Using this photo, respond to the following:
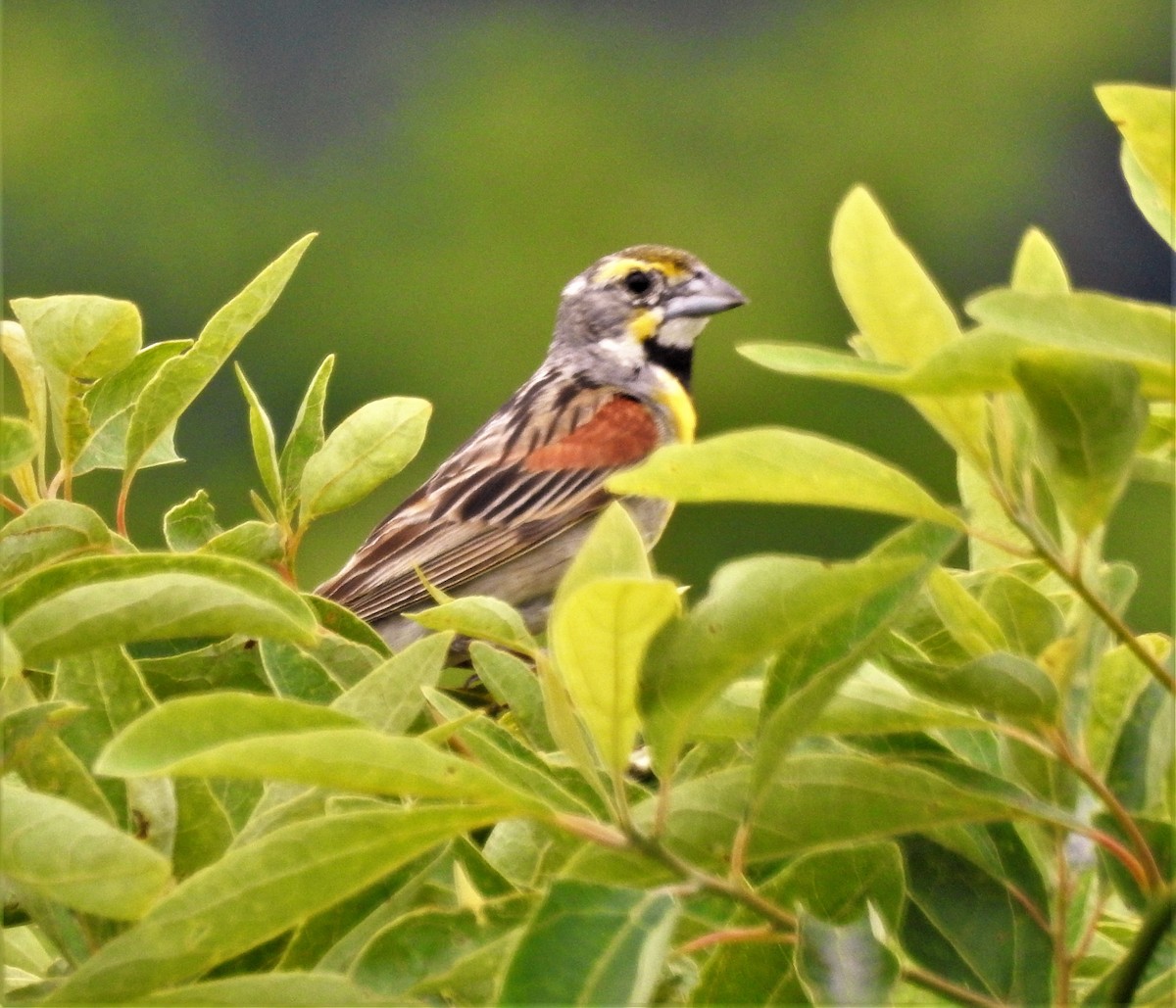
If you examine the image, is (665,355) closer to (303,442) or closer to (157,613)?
(303,442)

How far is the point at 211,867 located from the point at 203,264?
1947 cm

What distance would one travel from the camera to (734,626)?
88 cm

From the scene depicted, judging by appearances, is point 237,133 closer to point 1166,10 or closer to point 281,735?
point 1166,10

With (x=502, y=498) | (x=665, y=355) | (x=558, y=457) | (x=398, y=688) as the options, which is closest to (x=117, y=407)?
(x=398, y=688)

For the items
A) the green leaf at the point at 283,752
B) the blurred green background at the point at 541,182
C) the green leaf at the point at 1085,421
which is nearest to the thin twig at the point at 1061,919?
the green leaf at the point at 1085,421

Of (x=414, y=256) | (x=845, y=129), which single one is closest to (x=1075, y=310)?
(x=414, y=256)

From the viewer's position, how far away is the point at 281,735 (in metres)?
0.80

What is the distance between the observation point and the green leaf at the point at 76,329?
138cm

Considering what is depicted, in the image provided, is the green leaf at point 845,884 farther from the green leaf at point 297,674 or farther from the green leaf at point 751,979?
the green leaf at point 297,674

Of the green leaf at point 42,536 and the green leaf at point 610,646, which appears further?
the green leaf at point 42,536

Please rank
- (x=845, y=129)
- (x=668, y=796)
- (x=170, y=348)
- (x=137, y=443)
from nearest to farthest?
(x=668, y=796)
(x=137, y=443)
(x=170, y=348)
(x=845, y=129)

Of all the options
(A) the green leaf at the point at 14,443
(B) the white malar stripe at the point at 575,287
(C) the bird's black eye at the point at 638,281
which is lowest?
(B) the white malar stripe at the point at 575,287

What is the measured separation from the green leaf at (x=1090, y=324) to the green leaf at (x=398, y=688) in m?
0.36

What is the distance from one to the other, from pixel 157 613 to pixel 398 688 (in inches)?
5.5
